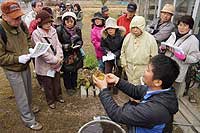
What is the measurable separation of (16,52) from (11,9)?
607 mm

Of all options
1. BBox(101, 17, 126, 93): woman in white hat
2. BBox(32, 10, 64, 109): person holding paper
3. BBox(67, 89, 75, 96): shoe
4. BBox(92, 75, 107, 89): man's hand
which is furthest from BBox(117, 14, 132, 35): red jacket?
BBox(92, 75, 107, 89): man's hand

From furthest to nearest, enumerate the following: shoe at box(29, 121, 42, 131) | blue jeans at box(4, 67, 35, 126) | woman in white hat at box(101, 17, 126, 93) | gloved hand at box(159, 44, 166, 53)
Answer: woman in white hat at box(101, 17, 126, 93) < gloved hand at box(159, 44, 166, 53) < shoe at box(29, 121, 42, 131) < blue jeans at box(4, 67, 35, 126)

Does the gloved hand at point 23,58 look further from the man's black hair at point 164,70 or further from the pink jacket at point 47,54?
the man's black hair at point 164,70

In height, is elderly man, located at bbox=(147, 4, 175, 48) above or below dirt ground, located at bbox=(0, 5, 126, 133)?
above

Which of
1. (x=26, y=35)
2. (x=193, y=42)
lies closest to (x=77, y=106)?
(x=26, y=35)

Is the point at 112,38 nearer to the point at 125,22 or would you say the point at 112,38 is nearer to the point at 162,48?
the point at 125,22

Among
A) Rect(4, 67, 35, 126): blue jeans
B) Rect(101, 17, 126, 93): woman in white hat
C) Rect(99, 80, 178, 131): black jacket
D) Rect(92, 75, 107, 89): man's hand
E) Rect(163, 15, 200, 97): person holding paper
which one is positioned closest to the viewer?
Rect(99, 80, 178, 131): black jacket

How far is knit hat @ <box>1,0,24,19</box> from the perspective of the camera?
2.62 m

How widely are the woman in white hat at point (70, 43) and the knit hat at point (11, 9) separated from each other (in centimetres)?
121

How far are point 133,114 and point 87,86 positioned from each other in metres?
2.84

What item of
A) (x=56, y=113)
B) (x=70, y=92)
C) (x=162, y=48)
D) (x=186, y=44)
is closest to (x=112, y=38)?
(x=162, y=48)

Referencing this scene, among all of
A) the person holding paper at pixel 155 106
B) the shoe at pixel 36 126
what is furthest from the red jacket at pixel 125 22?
the person holding paper at pixel 155 106

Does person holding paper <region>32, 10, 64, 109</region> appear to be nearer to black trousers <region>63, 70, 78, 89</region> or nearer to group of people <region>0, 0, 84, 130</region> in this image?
group of people <region>0, 0, 84, 130</region>

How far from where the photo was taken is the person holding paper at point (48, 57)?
3367 millimetres
